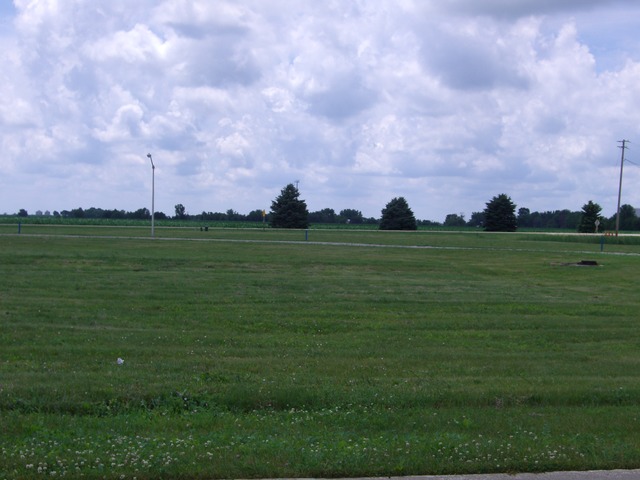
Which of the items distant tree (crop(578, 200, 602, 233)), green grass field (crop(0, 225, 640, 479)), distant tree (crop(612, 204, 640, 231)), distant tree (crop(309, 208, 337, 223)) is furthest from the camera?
distant tree (crop(309, 208, 337, 223))

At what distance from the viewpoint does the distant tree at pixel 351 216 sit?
152 metres

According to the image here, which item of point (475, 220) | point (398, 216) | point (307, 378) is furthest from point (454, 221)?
point (307, 378)

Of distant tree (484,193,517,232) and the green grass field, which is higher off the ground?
distant tree (484,193,517,232)

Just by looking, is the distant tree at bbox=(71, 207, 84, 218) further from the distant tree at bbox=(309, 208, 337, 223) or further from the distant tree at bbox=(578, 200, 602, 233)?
the distant tree at bbox=(578, 200, 602, 233)

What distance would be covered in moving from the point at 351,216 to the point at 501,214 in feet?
160

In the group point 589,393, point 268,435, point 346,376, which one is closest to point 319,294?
point 346,376

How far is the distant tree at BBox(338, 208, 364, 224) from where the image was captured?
152375mm

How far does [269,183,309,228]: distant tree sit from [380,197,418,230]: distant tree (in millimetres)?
12372

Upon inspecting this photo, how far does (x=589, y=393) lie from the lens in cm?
938

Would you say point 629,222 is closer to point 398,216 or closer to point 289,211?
point 398,216

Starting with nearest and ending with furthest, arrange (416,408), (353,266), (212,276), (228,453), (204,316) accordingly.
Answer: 1. (228,453)
2. (416,408)
3. (204,316)
4. (212,276)
5. (353,266)

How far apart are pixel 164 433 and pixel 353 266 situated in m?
23.1

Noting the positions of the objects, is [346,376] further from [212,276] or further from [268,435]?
[212,276]

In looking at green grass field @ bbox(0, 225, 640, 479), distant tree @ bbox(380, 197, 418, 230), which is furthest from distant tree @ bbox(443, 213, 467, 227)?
green grass field @ bbox(0, 225, 640, 479)
